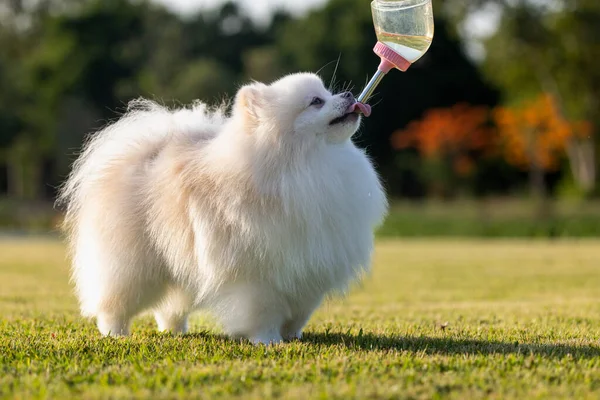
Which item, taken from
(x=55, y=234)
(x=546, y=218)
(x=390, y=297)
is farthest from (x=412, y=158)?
(x=390, y=297)

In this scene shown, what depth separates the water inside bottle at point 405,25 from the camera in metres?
5.00

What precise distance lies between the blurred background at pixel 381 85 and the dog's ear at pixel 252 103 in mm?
25173

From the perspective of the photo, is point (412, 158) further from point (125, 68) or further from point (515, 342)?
point (515, 342)

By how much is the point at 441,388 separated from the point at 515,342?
A: 1671 mm

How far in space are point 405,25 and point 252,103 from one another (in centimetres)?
110

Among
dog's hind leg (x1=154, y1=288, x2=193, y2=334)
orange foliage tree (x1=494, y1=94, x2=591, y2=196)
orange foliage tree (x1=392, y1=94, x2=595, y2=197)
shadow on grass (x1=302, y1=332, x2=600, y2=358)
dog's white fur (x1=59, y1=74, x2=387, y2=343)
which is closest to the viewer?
shadow on grass (x1=302, y1=332, x2=600, y2=358)

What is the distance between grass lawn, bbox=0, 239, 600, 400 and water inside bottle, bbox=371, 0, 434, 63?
1735 millimetres

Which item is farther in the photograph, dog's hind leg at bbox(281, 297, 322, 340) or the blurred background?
the blurred background

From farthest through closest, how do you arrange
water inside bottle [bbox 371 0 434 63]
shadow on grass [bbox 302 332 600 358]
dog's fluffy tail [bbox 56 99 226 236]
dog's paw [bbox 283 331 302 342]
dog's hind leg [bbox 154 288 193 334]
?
dog's fluffy tail [bbox 56 99 226 236], dog's hind leg [bbox 154 288 193 334], dog's paw [bbox 283 331 302 342], water inside bottle [bbox 371 0 434 63], shadow on grass [bbox 302 332 600 358]

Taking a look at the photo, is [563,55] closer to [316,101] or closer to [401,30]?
[401,30]

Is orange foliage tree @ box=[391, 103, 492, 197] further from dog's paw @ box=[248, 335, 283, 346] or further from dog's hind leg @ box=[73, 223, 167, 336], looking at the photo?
dog's paw @ box=[248, 335, 283, 346]

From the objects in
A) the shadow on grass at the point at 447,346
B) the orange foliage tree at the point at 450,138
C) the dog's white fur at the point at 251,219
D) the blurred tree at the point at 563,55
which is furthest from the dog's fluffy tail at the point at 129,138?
the orange foliage tree at the point at 450,138

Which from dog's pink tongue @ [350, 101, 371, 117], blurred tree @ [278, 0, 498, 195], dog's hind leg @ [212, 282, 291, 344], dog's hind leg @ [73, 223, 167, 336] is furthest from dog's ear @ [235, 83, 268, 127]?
blurred tree @ [278, 0, 498, 195]

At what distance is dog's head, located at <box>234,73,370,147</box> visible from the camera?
4730 mm
